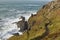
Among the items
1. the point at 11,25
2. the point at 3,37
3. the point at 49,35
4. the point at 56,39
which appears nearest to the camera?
the point at 56,39

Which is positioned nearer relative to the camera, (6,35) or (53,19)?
(53,19)

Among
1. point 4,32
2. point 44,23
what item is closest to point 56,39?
point 44,23

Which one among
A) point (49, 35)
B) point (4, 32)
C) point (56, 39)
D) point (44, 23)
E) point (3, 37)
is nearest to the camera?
point (56, 39)

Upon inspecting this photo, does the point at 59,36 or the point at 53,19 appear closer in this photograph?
the point at 59,36

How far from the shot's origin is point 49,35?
23891 millimetres

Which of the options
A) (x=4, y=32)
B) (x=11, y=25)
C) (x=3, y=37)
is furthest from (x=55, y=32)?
(x=11, y=25)

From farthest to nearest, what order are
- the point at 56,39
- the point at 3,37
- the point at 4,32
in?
the point at 4,32 < the point at 3,37 < the point at 56,39

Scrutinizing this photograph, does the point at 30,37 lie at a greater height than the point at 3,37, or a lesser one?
greater

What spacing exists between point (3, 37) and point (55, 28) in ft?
39.9

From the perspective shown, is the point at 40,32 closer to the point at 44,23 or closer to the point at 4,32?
the point at 44,23

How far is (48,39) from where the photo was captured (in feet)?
76.7

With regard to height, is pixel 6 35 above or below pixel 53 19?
below

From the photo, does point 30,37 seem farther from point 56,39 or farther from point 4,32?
point 4,32

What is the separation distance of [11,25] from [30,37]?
21.4 m
